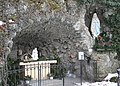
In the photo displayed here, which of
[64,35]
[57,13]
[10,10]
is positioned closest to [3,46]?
[10,10]

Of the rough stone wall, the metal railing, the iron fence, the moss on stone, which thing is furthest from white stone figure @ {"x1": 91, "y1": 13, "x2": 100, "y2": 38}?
the moss on stone

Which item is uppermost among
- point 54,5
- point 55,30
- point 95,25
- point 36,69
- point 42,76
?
point 54,5

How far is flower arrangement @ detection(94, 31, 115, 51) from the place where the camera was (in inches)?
425

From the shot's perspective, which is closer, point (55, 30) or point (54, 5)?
point (54, 5)

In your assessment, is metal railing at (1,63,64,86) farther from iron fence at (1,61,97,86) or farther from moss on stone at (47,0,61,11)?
moss on stone at (47,0,61,11)

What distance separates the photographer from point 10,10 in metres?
8.47

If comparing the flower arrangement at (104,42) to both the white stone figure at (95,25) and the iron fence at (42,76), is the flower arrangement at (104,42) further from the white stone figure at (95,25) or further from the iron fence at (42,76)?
the iron fence at (42,76)

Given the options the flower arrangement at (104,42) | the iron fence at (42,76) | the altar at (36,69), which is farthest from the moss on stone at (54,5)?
the flower arrangement at (104,42)

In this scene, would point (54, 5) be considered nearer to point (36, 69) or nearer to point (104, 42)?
point (36, 69)

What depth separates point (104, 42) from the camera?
11062 mm

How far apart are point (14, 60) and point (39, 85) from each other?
1.27 metres

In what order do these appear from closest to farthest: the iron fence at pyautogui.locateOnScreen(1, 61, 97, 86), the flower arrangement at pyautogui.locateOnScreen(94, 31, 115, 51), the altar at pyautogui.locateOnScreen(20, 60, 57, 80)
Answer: the iron fence at pyautogui.locateOnScreen(1, 61, 97, 86) < the altar at pyautogui.locateOnScreen(20, 60, 57, 80) < the flower arrangement at pyautogui.locateOnScreen(94, 31, 115, 51)

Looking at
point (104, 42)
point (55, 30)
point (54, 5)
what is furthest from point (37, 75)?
point (104, 42)

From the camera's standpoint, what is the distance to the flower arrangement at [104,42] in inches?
425
